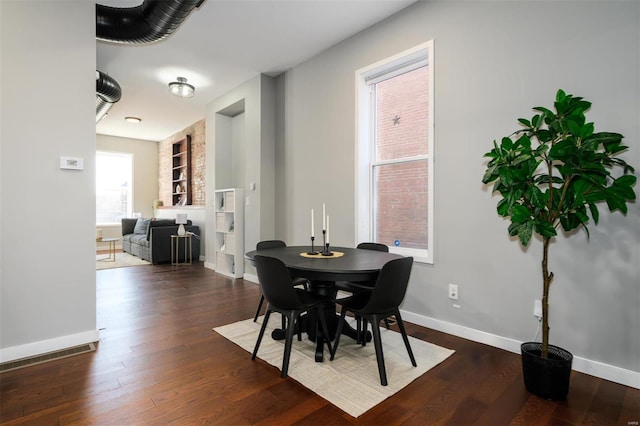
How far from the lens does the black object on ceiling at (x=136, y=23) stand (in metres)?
2.74

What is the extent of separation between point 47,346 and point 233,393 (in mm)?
1687

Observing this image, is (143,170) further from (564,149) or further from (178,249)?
(564,149)

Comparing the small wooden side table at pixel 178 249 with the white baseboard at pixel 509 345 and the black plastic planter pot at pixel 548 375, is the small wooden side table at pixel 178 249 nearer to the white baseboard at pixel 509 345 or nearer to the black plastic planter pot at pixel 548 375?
the white baseboard at pixel 509 345

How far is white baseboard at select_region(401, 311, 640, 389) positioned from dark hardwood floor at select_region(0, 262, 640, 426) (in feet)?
0.19

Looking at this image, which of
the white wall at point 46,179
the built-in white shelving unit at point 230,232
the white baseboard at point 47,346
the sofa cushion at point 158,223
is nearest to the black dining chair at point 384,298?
the white baseboard at point 47,346

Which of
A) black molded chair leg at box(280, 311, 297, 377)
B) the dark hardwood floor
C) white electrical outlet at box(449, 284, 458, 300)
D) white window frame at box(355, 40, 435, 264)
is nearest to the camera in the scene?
the dark hardwood floor

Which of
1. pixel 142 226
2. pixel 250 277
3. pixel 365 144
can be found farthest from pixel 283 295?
pixel 142 226

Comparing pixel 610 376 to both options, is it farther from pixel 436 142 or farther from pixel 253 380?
pixel 253 380

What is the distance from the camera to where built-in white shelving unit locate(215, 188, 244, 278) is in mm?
5230

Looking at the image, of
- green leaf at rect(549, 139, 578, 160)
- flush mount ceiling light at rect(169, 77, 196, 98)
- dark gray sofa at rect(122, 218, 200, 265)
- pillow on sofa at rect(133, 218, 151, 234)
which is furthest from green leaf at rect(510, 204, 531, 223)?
pillow on sofa at rect(133, 218, 151, 234)

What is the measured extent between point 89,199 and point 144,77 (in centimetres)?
306

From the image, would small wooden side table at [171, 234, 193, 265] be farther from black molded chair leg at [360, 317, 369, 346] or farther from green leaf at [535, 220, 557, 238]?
green leaf at [535, 220, 557, 238]

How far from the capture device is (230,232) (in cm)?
538

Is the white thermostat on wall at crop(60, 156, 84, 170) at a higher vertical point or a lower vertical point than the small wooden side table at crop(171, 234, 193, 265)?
higher
